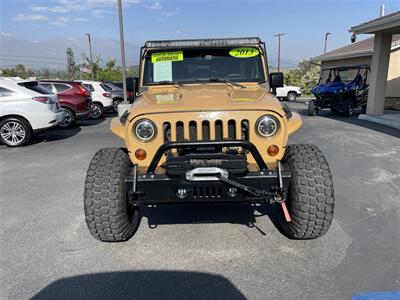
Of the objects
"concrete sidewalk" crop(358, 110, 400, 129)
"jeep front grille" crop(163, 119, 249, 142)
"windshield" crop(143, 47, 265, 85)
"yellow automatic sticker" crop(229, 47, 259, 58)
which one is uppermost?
"yellow automatic sticker" crop(229, 47, 259, 58)

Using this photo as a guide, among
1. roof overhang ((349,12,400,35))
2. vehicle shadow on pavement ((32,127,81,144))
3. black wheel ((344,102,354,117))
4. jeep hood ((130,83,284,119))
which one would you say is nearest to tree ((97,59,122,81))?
vehicle shadow on pavement ((32,127,81,144))

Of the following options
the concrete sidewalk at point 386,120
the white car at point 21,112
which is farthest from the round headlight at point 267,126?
the concrete sidewalk at point 386,120

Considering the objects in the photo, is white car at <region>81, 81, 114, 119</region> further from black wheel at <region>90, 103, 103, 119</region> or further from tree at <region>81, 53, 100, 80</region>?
tree at <region>81, 53, 100, 80</region>

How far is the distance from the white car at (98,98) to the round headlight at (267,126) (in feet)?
39.2

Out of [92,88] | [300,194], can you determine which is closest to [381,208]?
[300,194]

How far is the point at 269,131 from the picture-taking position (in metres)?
3.29

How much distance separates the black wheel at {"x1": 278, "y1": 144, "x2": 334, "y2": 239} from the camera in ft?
10.7

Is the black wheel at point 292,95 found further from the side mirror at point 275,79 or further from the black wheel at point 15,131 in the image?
the side mirror at point 275,79

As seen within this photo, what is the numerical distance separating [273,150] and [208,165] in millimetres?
677

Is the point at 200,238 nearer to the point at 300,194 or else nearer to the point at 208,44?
the point at 300,194

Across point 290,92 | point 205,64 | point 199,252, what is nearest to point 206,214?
point 199,252

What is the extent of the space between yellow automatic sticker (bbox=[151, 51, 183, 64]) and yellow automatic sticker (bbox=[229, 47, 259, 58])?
24.8 inches

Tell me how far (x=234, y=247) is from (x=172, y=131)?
1296 millimetres

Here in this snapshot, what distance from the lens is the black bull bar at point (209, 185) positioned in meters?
3.03
